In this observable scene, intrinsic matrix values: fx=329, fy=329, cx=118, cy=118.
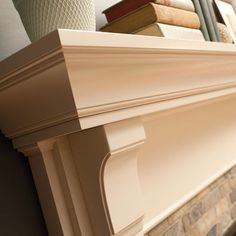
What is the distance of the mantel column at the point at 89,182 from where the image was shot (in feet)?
1.85

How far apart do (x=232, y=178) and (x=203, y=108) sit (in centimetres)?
41

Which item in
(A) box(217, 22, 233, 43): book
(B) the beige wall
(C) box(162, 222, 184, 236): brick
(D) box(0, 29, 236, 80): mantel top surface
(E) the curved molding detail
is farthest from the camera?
(A) box(217, 22, 233, 43): book

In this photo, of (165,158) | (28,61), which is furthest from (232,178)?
(28,61)

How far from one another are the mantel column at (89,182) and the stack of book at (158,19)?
30cm

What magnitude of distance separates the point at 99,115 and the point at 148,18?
386 mm

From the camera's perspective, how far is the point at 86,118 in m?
0.48

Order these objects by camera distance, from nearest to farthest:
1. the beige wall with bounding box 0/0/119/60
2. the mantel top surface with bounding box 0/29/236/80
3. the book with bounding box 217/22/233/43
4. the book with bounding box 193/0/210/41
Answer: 1. the mantel top surface with bounding box 0/29/236/80
2. the beige wall with bounding box 0/0/119/60
3. the book with bounding box 193/0/210/41
4. the book with bounding box 217/22/233/43

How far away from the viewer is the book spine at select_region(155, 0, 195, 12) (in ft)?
2.74

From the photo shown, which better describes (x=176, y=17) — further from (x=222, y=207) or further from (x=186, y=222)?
(x=222, y=207)

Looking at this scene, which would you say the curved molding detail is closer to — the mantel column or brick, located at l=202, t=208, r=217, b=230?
the mantel column

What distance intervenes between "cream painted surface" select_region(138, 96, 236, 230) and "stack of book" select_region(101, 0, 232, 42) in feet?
0.68

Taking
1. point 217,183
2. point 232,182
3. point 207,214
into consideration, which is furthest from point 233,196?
point 207,214

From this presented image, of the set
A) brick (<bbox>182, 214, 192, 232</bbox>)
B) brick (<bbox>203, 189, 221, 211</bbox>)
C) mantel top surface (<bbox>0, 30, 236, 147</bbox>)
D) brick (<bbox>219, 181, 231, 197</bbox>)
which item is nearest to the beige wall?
mantel top surface (<bbox>0, 30, 236, 147</bbox>)

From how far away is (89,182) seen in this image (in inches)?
22.9
